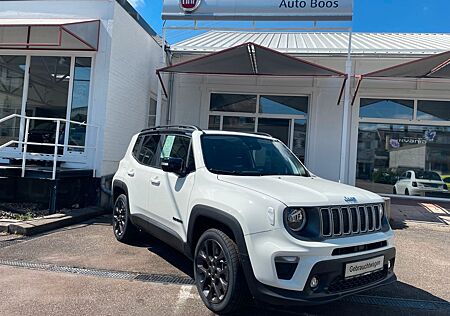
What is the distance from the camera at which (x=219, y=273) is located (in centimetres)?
359

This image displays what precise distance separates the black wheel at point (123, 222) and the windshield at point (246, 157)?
83.3 inches

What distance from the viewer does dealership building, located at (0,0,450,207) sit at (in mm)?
8938

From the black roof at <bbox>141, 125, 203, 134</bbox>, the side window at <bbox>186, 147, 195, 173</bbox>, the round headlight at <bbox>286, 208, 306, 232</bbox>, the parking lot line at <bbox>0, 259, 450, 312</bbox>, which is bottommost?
the parking lot line at <bbox>0, 259, 450, 312</bbox>

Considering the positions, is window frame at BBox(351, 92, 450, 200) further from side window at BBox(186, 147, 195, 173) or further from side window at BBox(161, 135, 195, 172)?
side window at BBox(186, 147, 195, 173)

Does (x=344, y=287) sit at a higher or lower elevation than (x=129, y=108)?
lower

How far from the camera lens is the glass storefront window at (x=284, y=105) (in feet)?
41.5

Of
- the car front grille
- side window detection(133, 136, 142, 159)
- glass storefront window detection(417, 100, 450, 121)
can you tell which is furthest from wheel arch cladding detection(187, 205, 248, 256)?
glass storefront window detection(417, 100, 450, 121)

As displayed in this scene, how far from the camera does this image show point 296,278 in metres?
3.10

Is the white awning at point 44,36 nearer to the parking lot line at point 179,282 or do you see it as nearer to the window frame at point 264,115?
the window frame at point 264,115

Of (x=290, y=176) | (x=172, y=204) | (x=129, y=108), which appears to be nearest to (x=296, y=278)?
(x=290, y=176)

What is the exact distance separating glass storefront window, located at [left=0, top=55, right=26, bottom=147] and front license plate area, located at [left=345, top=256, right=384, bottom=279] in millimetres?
9037

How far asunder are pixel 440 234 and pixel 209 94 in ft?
27.0

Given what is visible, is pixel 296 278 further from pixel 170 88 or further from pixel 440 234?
pixel 170 88

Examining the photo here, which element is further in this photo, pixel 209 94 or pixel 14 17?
pixel 209 94
